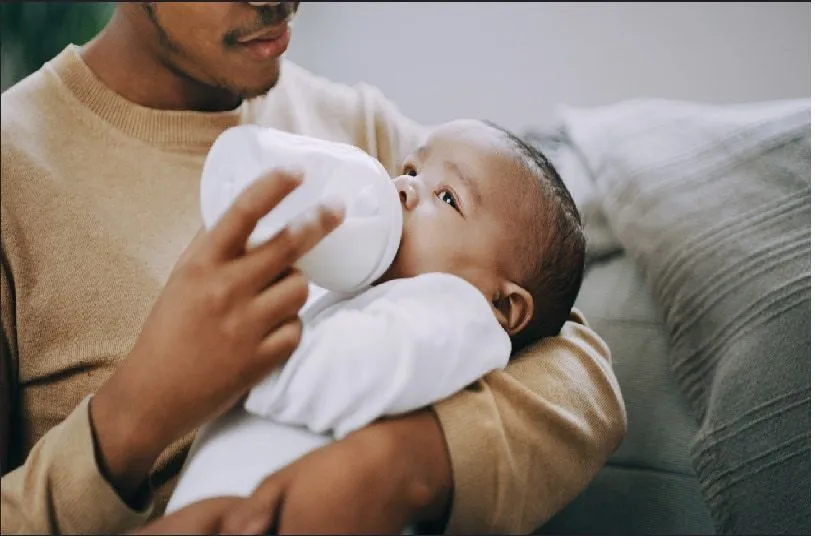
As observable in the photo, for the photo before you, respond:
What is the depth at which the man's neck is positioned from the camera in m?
0.71

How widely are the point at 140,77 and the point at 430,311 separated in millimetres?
381

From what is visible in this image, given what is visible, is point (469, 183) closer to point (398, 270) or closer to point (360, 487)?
point (398, 270)

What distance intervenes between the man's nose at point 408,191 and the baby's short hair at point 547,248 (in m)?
0.10

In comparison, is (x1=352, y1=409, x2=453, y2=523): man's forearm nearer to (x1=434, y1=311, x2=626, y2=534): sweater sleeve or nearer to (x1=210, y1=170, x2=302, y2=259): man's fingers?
(x1=434, y1=311, x2=626, y2=534): sweater sleeve

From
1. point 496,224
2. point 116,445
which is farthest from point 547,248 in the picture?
point 116,445

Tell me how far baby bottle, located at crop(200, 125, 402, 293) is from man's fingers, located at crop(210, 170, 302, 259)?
2 cm

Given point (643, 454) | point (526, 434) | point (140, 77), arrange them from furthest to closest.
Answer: point (643, 454) < point (140, 77) < point (526, 434)

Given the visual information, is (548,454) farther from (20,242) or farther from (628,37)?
(628,37)

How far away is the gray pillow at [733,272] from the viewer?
0.72 m

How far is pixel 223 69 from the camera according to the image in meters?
0.67

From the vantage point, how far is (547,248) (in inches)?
27.2

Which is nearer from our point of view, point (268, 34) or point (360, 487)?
point (360, 487)

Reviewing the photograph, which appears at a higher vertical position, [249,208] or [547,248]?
[249,208]

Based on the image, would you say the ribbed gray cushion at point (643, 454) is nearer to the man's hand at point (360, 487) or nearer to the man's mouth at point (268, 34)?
the man's hand at point (360, 487)
